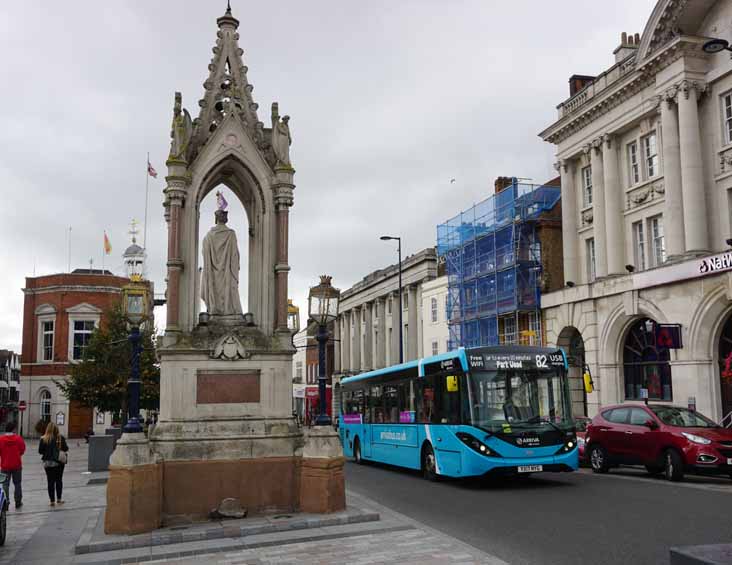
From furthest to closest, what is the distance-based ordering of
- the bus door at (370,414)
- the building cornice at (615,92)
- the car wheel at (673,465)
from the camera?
the building cornice at (615,92), the bus door at (370,414), the car wheel at (673,465)

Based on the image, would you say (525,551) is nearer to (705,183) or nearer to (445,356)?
(445,356)

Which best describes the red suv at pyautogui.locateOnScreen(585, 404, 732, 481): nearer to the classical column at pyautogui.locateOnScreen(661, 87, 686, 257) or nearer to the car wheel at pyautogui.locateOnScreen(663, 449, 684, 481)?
the car wheel at pyautogui.locateOnScreen(663, 449, 684, 481)

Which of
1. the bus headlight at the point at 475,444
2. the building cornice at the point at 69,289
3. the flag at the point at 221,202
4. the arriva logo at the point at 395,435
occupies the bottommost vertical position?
the arriva logo at the point at 395,435

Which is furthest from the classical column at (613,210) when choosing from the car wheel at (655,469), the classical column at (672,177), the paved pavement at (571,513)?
the car wheel at (655,469)

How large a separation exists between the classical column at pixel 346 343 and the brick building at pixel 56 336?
29346mm

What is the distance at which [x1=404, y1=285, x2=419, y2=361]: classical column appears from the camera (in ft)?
183

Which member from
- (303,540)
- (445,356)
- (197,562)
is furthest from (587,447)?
(197,562)

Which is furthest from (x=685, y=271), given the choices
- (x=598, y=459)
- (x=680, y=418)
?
(x=680, y=418)

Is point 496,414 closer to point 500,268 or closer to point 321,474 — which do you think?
point 321,474

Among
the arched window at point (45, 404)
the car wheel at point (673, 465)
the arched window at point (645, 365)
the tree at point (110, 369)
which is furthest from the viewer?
the arched window at point (45, 404)

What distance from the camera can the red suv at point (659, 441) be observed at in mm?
15641

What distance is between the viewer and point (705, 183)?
26453 mm

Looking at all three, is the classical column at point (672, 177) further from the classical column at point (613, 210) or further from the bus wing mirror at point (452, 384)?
the bus wing mirror at point (452, 384)

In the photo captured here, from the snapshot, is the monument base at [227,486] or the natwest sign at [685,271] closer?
the monument base at [227,486]
